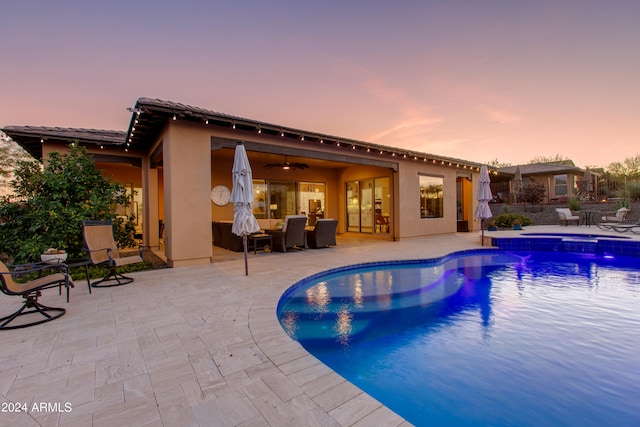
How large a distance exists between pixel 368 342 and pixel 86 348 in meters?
2.88

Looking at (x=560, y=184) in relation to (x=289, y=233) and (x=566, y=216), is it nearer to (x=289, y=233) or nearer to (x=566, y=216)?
(x=566, y=216)

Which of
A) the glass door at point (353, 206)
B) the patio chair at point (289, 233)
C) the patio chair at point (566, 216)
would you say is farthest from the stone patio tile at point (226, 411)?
the patio chair at point (566, 216)

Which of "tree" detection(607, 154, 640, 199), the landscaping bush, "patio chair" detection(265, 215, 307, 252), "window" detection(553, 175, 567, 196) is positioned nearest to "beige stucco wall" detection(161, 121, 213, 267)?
"patio chair" detection(265, 215, 307, 252)

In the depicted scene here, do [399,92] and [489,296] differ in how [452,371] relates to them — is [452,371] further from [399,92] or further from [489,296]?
[399,92]

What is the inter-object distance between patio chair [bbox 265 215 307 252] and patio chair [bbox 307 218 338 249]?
0.43 meters

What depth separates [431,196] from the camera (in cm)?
1259

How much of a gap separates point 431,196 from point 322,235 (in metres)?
6.11

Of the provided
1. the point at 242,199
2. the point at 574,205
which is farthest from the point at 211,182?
the point at 574,205

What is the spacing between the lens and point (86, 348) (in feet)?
8.55

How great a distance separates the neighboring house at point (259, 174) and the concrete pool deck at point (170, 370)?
125 inches

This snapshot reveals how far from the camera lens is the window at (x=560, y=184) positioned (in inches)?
827

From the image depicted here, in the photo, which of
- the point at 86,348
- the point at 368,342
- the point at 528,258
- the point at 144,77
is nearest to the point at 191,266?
the point at 86,348

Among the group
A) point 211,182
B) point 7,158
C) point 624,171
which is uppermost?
point 7,158

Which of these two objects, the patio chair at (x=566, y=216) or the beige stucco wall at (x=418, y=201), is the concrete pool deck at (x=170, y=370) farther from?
the patio chair at (x=566, y=216)
